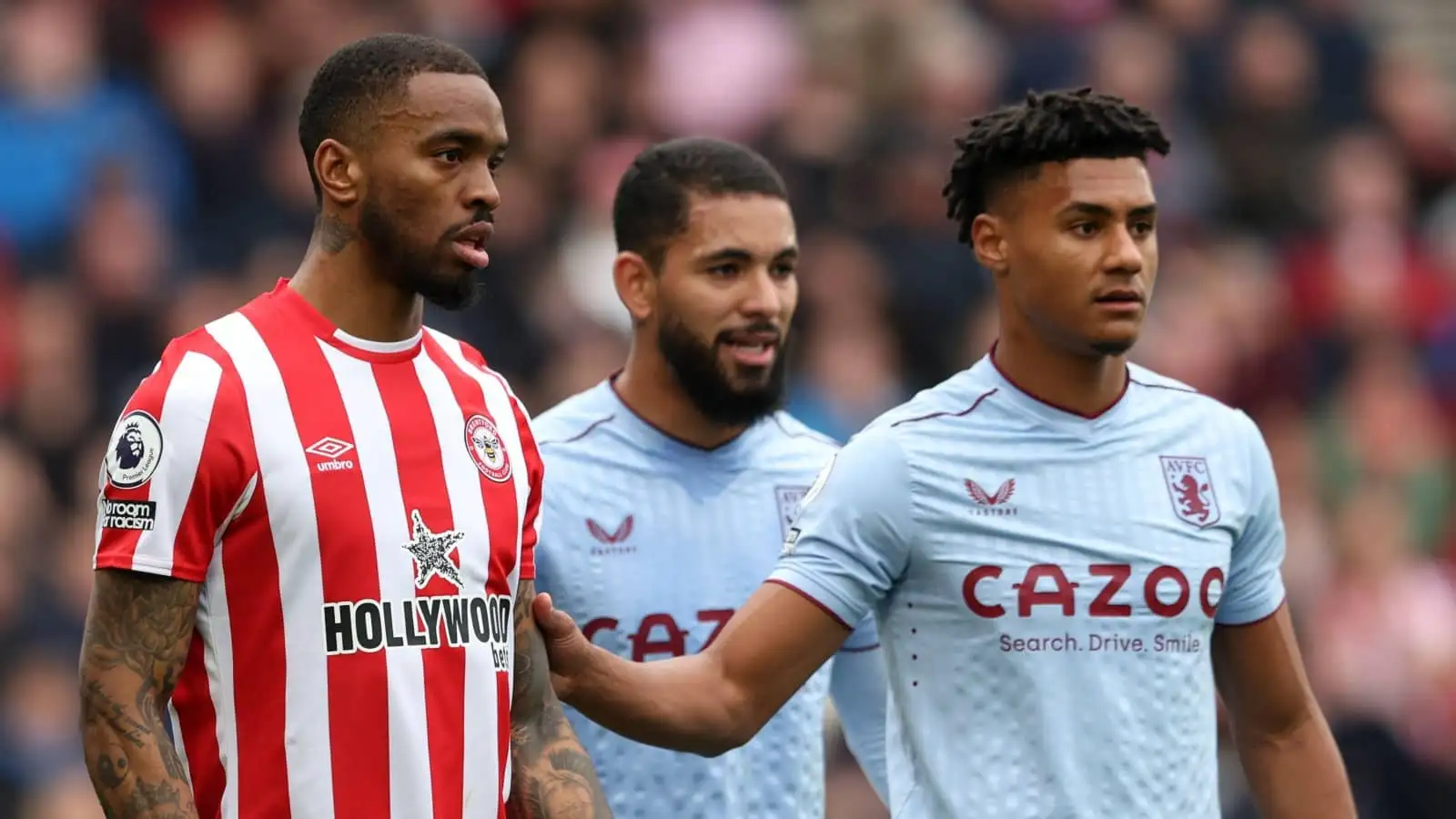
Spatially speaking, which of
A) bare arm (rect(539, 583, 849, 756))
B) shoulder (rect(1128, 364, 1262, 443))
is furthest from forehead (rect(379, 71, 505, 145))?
shoulder (rect(1128, 364, 1262, 443))

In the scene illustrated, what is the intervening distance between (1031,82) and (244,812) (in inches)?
340

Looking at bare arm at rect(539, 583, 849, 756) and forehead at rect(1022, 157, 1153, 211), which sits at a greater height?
forehead at rect(1022, 157, 1153, 211)

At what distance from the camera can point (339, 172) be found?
14.2 feet

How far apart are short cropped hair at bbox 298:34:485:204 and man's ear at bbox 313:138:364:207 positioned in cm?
2

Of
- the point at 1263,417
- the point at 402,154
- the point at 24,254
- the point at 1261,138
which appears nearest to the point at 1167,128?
the point at 1261,138

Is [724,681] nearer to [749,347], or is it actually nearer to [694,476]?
[694,476]

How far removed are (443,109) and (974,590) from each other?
4.88 ft

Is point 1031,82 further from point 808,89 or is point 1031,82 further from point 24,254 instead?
point 24,254

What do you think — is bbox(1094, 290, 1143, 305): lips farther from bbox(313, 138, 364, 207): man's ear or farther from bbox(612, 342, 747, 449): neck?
bbox(313, 138, 364, 207): man's ear

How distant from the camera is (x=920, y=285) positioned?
10.8 meters

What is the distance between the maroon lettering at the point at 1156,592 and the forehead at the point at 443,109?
1646 millimetres

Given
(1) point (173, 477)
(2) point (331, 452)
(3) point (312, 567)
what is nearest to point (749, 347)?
(2) point (331, 452)

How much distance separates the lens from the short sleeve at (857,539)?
16.2ft

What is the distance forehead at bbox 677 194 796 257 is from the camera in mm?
5934
